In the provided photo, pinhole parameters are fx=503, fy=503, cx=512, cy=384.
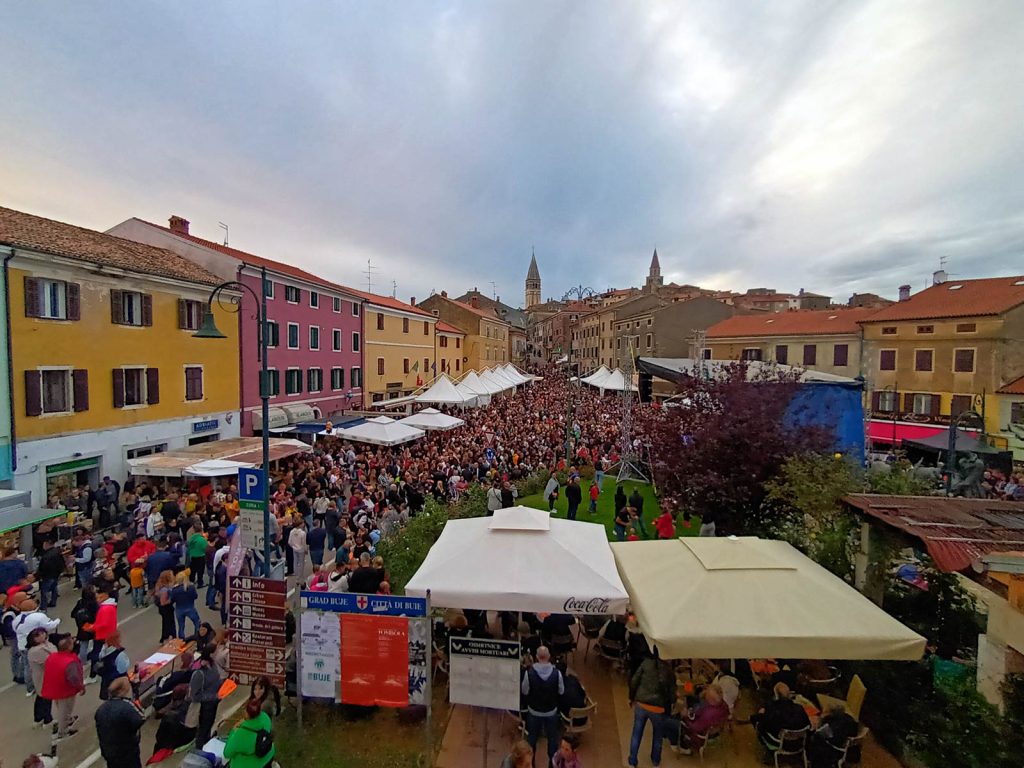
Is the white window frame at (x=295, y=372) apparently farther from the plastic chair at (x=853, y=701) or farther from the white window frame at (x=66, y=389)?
the plastic chair at (x=853, y=701)

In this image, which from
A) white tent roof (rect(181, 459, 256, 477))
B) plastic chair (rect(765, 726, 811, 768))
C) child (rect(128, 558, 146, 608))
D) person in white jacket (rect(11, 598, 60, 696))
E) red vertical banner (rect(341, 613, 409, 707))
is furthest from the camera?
white tent roof (rect(181, 459, 256, 477))

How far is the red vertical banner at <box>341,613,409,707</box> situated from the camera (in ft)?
17.5

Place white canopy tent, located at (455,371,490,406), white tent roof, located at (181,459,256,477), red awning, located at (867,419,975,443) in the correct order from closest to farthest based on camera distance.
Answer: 1. white tent roof, located at (181,459,256,477)
2. red awning, located at (867,419,975,443)
3. white canopy tent, located at (455,371,490,406)

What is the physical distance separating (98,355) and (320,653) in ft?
50.8

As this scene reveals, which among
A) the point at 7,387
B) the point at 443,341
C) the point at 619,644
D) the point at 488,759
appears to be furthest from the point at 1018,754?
the point at 443,341

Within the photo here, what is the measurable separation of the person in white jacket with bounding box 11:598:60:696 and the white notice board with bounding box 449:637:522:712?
5258 millimetres

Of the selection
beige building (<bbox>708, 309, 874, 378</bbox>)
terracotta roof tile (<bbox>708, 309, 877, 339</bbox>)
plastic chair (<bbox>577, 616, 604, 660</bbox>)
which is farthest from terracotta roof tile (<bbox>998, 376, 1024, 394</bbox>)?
plastic chair (<bbox>577, 616, 604, 660</bbox>)

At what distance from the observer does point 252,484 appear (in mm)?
7004

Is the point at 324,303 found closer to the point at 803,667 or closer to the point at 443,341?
the point at 443,341

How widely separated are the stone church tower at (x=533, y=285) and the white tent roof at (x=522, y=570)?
135 meters

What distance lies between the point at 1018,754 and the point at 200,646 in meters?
7.75

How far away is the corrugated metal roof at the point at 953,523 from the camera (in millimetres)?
4754

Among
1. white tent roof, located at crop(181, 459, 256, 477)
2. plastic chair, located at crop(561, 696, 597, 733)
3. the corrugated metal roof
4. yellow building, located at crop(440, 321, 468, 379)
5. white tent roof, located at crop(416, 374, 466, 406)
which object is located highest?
yellow building, located at crop(440, 321, 468, 379)

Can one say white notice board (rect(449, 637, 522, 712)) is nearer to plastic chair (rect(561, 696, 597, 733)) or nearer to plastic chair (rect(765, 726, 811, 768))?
plastic chair (rect(561, 696, 597, 733))
